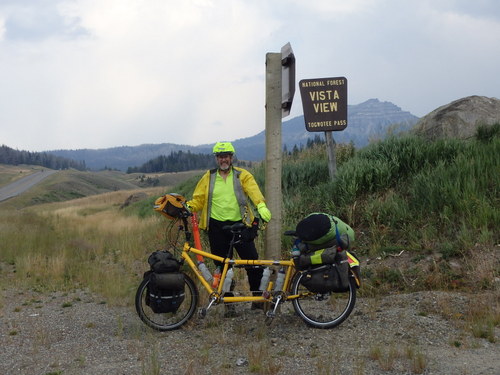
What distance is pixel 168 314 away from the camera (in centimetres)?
548

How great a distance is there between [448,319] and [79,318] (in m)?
4.34

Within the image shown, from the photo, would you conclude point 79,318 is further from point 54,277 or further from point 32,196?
point 32,196

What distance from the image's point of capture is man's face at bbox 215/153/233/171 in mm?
5430

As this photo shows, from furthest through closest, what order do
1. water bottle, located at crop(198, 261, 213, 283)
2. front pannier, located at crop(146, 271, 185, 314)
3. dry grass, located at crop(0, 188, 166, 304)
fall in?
dry grass, located at crop(0, 188, 166, 304) → water bottle, located at crop(198, 261, 213, 283) → front pannier, located at crop(146, 271, 185, 314)

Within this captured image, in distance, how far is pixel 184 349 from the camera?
4656 mm

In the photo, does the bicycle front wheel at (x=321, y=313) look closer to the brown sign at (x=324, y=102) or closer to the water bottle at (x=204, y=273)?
the water bottle at (x=204, y=273)

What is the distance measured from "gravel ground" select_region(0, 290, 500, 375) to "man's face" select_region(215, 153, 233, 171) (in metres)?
1.71

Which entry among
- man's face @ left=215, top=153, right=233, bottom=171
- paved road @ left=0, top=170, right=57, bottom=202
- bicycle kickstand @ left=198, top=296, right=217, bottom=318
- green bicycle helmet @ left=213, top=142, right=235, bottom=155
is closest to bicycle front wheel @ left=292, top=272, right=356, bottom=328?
bicycle kickstand @ left=198, top=296, right=217, bottom=318

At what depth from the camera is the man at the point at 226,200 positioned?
5.48 meters

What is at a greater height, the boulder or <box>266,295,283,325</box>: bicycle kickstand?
the boulder

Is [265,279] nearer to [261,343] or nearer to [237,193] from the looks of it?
[261,343]

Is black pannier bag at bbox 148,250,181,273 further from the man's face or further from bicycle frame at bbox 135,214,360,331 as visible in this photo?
the man's face

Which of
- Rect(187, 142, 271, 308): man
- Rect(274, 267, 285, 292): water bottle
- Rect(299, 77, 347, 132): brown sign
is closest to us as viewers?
Rect(274, 267, 285, 292): water bottle

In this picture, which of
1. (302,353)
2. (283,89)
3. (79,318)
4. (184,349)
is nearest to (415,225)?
(283,89)
